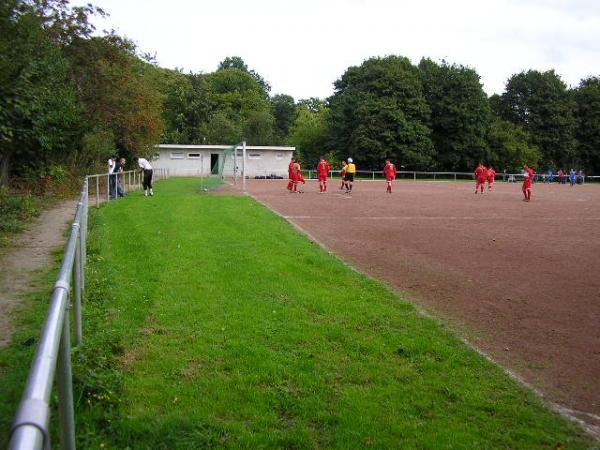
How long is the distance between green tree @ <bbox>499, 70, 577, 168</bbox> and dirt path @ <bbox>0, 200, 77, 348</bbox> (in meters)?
67.8

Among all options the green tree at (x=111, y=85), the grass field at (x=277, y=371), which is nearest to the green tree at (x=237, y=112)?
the green tree at (x=111, y=85)

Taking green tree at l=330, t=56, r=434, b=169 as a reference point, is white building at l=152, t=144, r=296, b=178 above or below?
below

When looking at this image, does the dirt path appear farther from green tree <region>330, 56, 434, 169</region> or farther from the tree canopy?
green tree <region>330, 56, 434, 169</region>

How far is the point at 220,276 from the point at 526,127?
7300 centimetres

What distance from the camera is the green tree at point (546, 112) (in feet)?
233

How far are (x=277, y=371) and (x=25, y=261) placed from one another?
6.60 meters

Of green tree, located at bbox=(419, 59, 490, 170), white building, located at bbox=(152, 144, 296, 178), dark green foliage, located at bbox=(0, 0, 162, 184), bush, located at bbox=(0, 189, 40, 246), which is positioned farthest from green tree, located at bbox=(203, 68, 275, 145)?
bush, located at bbox=(0, 189, 40, 246)

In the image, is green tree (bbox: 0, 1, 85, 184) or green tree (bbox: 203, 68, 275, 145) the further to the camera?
green tree (bbox: 203, 68, 275, 145)

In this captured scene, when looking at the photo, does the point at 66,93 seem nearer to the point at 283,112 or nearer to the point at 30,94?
the point at 30,94

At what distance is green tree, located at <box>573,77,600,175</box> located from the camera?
72.5m

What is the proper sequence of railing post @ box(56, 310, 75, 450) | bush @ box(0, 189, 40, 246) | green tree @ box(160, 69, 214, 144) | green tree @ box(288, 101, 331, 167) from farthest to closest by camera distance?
green tree @ box(160, 69, 214, 144) → green tree @ box(288, 101, 331, 167) → bush @ box(0, 189, 40, 246) → railing post @ box(56, 310, 75, 450)

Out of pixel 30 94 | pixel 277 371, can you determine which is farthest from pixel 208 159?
pixel 277 371

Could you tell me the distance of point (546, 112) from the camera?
236 ft

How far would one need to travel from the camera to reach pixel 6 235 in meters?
12.1
